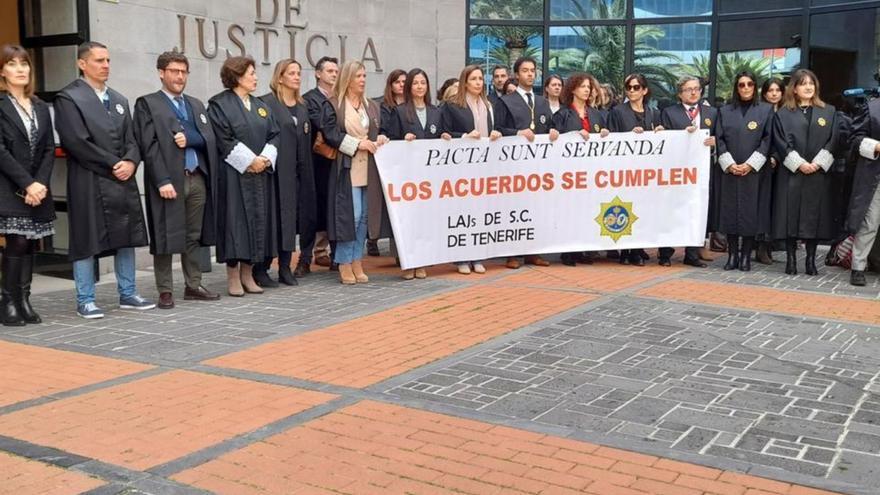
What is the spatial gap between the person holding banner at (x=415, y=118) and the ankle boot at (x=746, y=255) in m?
3.29

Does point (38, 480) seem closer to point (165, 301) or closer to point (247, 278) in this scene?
point (165, 301)

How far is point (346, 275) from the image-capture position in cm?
859

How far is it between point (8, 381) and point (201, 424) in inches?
62.1

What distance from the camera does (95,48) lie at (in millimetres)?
7004

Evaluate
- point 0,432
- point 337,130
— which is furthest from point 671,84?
point 0,432

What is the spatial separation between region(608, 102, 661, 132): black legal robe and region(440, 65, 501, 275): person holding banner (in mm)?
1408

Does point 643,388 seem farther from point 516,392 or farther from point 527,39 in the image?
point 527,39

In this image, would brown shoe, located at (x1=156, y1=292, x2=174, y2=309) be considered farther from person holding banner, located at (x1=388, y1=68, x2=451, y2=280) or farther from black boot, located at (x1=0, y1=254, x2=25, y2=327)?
person holding banner, located at (x1=388, y1=68, x2=451, y2=280)

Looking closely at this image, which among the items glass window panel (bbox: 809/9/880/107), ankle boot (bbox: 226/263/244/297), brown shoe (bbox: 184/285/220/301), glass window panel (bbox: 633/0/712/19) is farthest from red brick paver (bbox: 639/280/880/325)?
glass window panel (bbox: 633/0/712/19)

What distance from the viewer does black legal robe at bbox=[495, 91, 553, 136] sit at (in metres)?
9.23

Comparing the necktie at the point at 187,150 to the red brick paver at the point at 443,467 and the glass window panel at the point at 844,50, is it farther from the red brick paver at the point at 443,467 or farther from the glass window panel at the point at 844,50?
the glass window panel at the point at 844,50

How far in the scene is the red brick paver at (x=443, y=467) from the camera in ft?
12.2

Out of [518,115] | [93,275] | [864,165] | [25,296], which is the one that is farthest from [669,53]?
[25,296]

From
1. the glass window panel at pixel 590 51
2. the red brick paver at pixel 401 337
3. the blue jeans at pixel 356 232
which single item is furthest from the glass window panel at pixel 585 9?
the red brick paver at pixel 401 337
